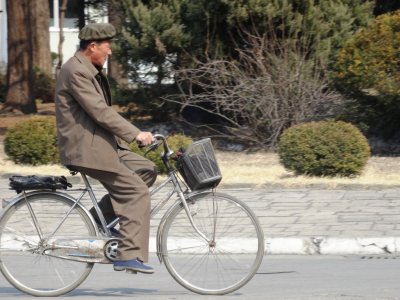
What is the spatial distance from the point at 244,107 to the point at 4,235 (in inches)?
367

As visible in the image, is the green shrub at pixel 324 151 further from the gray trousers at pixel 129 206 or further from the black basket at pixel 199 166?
the gray trousers at pixel 129 206

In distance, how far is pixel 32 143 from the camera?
1430cm

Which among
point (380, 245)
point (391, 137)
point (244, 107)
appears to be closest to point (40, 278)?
point (380, 245)

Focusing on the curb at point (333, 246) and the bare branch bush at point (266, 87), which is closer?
the curb at point (333, 246)

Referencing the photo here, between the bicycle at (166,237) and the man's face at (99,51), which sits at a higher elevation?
the man's face at (99,51)

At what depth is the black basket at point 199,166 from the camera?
22.3ft

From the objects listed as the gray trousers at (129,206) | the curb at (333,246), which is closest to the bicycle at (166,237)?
the gray trousers at (129,206)

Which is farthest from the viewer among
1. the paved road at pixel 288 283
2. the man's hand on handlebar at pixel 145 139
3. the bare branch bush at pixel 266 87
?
the bare branch bush at pixel 266 87

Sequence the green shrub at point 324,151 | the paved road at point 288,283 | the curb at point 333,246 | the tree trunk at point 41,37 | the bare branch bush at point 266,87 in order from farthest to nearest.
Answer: the tree trunk at point 41,37
the bare branch bush at point 266,87
the green shrub at point 324,151
the curb at point 333,246
the paved road at point 288,283

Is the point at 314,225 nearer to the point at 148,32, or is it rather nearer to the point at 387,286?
the point at 387,286

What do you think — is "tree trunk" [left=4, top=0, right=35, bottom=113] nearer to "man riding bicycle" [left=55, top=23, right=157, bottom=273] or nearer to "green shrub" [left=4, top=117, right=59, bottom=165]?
"green shrub" [left=4, top=117, right=59, bottom=165]

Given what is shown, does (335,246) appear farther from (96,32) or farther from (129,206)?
(96,32)

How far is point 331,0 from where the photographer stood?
55.3 ft

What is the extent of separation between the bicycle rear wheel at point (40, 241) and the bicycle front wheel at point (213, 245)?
23.2 inches
